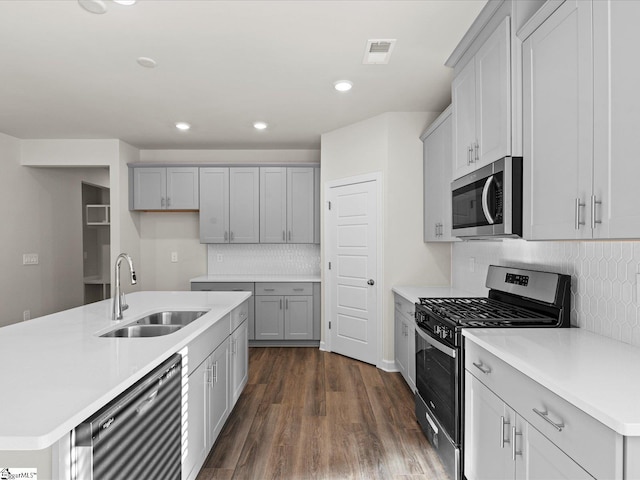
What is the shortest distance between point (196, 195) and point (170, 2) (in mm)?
3391

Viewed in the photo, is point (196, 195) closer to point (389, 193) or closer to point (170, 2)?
point (389, 193)

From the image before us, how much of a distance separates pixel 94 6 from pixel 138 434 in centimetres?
224

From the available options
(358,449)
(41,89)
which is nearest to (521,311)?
(358,449)

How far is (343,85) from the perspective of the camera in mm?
3377

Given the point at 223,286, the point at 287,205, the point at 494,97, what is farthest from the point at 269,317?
the point at 494,97

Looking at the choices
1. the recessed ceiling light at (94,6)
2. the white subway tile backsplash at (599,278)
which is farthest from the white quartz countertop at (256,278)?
the recessed ceiling light at (94,6)

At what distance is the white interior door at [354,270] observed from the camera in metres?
4.26

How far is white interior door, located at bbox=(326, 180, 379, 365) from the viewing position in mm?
4262

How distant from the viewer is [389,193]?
13.5ft

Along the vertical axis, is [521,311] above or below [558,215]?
below

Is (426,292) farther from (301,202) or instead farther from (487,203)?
(301,202)

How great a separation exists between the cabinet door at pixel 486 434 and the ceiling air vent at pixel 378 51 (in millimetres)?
2126

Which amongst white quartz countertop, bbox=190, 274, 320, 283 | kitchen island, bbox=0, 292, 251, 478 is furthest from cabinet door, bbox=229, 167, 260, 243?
kitchen island, bbox=0, 292, 251, 478

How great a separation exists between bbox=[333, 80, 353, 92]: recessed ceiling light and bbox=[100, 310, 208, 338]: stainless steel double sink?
212cm
